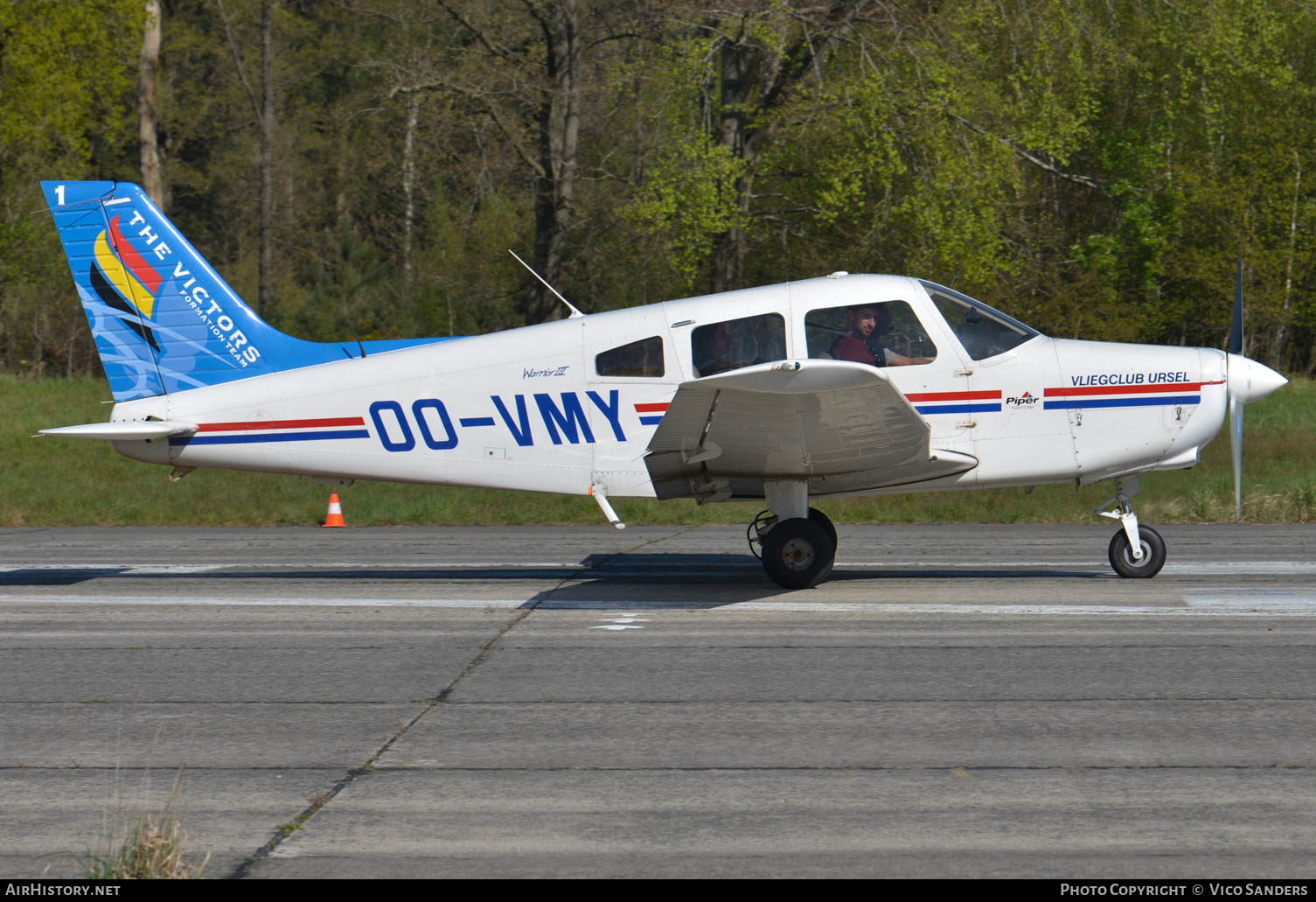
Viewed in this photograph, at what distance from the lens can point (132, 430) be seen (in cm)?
1031

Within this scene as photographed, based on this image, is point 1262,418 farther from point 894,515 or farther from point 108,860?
point 108,860

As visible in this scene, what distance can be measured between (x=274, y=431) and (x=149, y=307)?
5.51 feet

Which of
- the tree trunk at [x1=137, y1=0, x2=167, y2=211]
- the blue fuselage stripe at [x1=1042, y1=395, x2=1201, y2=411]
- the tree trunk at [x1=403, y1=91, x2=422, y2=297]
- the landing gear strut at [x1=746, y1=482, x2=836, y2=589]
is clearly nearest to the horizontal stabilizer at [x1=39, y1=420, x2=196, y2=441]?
the landing gear strut at [x1=746, y1=482, x2=836, y2=589]

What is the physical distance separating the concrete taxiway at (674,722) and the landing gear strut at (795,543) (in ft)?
0.61

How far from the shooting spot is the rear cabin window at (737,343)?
985cm

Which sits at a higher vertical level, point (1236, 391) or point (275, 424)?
point (275, 424)

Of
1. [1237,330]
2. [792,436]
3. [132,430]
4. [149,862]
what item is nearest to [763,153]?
[1237,330]

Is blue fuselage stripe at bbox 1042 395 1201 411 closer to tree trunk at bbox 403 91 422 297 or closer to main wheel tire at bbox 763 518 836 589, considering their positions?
main wheel tire at bbox 763 518 836 589

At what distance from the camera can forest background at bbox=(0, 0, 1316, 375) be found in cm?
2236

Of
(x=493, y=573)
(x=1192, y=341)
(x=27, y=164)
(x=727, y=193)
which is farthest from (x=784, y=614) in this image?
(x=27, y=164)

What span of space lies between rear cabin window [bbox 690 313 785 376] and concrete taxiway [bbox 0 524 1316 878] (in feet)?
5.91

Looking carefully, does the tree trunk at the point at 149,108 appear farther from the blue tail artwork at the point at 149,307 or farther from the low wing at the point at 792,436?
the low wing at the point at 792,436

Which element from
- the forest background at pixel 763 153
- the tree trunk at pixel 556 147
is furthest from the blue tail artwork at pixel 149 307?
the tree trunk at pixel 556 147

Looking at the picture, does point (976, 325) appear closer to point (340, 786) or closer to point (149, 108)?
point (340, 786)
